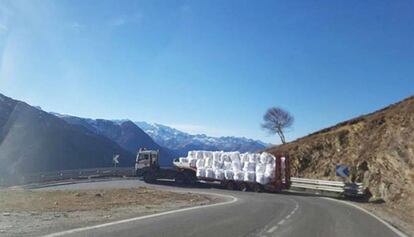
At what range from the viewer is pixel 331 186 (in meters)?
39.1

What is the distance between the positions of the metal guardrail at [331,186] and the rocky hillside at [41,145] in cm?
3815

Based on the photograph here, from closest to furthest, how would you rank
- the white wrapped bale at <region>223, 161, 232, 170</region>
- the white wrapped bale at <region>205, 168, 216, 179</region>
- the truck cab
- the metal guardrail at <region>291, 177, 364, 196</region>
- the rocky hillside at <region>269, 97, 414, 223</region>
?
the rocky hillside at <region>269, 97, 414, 223</region> < the metal guardrail at <region>291, 177, 364, 196</region> < the white wrapped bale at <region>223, 161, 232, 170</region> < the white wrapped bale at <region>205, 168, 216, 179</region> < the truck cab

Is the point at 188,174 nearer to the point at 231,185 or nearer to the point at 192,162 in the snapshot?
the point at 192,162

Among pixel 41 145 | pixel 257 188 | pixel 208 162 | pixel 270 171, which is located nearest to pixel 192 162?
pixel 208 162

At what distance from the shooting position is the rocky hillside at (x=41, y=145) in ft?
267

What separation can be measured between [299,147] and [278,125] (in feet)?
157

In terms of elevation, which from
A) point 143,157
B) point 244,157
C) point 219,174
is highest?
point 143,157

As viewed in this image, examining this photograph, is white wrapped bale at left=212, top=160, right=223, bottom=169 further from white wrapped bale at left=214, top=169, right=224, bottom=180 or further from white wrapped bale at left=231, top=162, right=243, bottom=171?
white wrapped bale at left=231, top=162, right=243, bottom=171

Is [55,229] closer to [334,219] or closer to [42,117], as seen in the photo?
[334,219]

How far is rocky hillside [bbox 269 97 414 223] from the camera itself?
115 ft

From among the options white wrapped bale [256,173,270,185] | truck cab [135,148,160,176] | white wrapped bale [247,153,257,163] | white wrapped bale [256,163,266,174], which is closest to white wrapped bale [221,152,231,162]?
white wrapped bale [247,153,257,163]

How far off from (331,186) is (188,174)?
532 inches

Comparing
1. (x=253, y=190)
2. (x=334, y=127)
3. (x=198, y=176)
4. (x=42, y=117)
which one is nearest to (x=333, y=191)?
(x=253, y=190)

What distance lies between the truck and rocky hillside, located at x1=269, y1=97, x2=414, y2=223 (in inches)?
225
